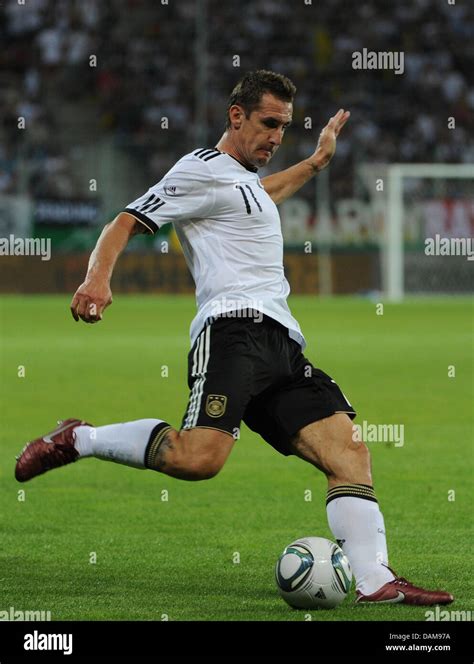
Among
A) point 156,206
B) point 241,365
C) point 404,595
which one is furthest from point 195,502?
point 156,206

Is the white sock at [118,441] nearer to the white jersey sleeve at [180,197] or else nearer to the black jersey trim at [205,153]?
the white jersey sleeve at [180,197]

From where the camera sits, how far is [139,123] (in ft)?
111

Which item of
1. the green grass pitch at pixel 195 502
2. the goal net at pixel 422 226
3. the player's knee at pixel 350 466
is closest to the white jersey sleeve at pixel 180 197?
the player's knee at pixel 350 466

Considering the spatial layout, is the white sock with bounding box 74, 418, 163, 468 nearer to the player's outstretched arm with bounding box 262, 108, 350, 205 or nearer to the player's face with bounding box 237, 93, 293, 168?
the player's face with bounding box 237, 93, 293, 168

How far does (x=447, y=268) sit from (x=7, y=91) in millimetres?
11245

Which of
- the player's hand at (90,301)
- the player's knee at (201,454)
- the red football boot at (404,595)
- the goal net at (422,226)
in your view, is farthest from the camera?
the goal net at (422,226)

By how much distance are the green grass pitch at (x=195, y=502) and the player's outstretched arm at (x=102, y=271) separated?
3.97 ft

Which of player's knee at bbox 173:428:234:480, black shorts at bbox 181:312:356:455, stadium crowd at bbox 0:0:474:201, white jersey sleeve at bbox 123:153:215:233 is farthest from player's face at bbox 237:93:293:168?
stadium crowd at bbox 0:0:474:201

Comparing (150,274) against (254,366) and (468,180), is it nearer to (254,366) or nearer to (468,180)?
(468,180)

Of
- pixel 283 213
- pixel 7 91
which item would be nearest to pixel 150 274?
pixel 283 213

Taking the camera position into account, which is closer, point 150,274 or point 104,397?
point 104,397

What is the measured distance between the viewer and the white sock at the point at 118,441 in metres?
6.08

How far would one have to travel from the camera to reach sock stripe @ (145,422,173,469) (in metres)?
6.03
